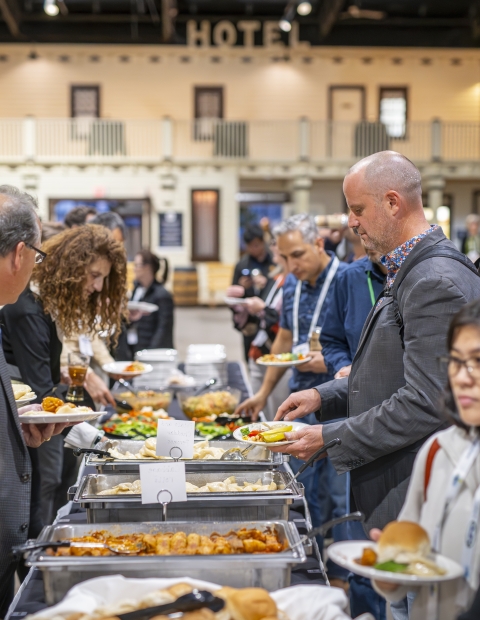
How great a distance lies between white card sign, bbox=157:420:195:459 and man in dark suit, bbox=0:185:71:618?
47 centimetres

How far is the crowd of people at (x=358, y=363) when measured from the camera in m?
→ 1.40

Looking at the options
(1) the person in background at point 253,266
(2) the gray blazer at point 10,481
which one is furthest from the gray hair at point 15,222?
(1) the person in background at point 253,266

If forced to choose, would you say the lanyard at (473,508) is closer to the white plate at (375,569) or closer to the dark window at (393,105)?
the white plate at (375,569)

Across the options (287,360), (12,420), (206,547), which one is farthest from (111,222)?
(206,547)

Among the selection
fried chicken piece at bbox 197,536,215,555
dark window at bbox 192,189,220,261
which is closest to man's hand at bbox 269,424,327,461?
fried chicken piece at bbox 197,536,215,555

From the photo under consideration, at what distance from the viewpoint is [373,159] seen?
7.44 ft

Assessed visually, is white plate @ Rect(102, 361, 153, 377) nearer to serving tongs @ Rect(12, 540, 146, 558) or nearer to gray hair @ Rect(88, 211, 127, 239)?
gray hair @ Rect(88, 211, 127, 239)

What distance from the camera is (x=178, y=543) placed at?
5.89 ft

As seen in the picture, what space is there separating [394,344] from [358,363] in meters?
0.15

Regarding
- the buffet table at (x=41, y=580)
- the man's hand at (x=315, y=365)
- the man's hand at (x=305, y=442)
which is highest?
the man's hand at (x=305, y=442)

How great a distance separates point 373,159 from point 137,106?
19.9 meters

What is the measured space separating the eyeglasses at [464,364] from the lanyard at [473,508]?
0.46ft

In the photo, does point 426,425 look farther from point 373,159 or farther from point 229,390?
point 229,390

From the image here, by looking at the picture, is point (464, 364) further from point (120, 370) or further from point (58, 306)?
point (120, 370)
